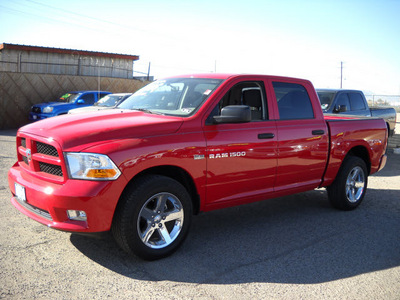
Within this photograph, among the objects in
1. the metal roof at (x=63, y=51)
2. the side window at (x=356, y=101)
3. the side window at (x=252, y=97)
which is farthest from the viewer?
the metal roof at (x=63, y=51)

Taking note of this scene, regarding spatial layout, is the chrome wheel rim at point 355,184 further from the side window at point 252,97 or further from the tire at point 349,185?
the side window at point 252,97

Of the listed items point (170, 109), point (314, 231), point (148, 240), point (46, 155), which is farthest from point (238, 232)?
point (46, 155)

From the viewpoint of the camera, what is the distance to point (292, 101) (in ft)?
18.2

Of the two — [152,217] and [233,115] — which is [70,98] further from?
[152,217]

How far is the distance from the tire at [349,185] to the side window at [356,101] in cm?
594

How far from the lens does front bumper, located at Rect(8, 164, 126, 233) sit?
3.63 metres

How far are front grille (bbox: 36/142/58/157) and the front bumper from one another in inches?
10.9

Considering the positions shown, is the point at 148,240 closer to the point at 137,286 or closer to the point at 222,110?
the point at 137,286

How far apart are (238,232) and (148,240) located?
4.45 feet

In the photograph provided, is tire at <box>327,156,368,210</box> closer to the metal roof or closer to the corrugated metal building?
the corrugated metal building

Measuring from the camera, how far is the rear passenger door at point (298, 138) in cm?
518

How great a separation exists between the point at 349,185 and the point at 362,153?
2.31ft

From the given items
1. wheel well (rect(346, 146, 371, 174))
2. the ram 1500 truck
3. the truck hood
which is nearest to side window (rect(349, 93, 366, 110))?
the ram 1500 truck

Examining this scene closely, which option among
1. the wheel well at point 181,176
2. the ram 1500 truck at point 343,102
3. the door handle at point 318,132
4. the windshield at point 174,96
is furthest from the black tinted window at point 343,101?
the wheel well at point 181,176
